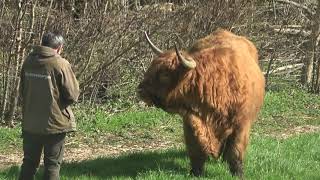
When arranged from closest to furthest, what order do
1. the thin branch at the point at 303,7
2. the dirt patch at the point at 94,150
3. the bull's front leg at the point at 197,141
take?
the bull's front leg at the point at 197,141
the dirt patch at the point at 94,150
the thin branch at the point at 303,7

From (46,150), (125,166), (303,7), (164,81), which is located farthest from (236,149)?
(303,7)

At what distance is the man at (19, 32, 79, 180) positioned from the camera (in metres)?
6.55

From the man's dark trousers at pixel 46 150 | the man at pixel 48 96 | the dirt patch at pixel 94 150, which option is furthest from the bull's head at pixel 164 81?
the dirt patch at pixel 94 150

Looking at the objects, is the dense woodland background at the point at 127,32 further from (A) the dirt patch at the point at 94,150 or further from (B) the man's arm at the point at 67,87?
(B) the man's arm at the point at 67,87

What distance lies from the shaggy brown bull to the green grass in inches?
14.6

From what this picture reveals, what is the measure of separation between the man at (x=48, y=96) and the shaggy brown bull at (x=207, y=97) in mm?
1301

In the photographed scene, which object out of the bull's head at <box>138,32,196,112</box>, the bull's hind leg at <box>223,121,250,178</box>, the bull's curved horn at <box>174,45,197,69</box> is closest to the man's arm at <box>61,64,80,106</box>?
the bull's head at <box>138,32,196,112</box>

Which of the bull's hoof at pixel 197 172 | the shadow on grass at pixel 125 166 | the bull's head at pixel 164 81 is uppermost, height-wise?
the bull's head at pixel 164 81

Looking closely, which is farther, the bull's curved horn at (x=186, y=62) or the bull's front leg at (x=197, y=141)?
the bull's front leg at (x=197, y=141)

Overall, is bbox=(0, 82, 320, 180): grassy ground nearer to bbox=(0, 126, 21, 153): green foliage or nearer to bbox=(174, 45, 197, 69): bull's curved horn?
bbox=(0, 126, 21, 153): green foliage

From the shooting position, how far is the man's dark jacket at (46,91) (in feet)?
Answer: 21.5

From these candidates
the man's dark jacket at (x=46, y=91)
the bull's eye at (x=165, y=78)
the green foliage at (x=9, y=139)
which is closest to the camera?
the man's dark jacket at (x=46, y=91)

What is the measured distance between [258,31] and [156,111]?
14.3 ft

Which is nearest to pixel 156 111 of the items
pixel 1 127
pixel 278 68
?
pixel 1 127
